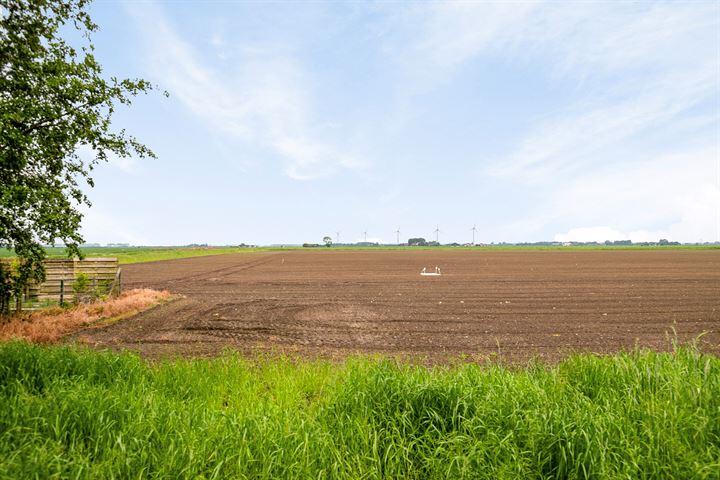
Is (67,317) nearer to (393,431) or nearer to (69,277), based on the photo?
(69,277)

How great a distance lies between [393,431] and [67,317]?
48.7 ft

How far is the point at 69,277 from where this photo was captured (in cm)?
1636

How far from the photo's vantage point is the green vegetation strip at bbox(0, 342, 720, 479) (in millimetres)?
3186

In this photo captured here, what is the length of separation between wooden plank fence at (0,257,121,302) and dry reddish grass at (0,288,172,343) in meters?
1.36

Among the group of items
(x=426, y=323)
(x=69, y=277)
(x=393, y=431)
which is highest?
(x=69, y=277)

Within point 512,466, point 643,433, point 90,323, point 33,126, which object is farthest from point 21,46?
point 643,433

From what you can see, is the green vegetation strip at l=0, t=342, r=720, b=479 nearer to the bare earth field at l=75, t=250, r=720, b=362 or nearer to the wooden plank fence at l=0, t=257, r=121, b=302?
the bare earth field at l=75, t=250, r=720, b=362

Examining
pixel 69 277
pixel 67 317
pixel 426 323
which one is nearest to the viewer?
pixel 67 317

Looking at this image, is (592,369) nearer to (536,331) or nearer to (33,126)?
(536,331)

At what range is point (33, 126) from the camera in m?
7.13

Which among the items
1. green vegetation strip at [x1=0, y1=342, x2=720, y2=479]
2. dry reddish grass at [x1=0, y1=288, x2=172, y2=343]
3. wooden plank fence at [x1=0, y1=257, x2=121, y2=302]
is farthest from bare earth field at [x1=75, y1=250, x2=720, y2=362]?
green vegetation strip at [x1=0, y1=342, x2=720, y2=479]

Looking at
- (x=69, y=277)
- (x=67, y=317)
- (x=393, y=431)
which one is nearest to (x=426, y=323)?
(x=393, y=431)

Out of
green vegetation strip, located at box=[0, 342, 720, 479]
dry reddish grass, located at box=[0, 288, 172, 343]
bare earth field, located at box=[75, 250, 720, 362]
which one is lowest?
bare earth field, located at box=[75, 250, 720, 362]

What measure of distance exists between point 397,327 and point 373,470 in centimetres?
993
